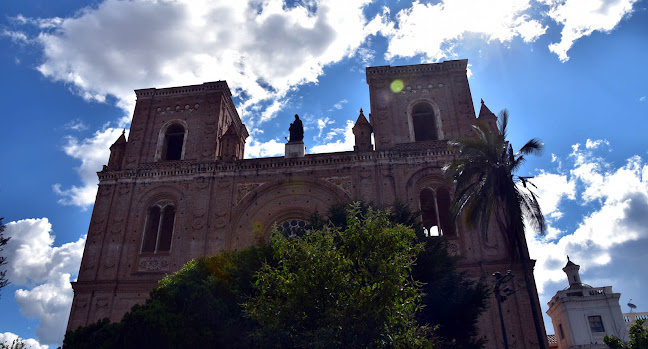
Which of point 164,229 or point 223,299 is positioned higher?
point 164,229

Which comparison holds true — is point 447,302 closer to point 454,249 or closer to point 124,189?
point 454,249

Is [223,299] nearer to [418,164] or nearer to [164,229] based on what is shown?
[164,229]

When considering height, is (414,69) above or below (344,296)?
above

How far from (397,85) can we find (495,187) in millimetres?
12840

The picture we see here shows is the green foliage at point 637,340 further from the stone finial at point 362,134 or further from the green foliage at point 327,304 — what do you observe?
the stone finial at point 362,134

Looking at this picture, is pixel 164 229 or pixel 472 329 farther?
pixel 164 229

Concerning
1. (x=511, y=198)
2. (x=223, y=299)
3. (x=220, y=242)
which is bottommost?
(x=223, y=299)

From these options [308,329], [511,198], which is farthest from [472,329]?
[308,329]

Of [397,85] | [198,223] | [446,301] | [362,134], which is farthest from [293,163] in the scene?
[446,301]

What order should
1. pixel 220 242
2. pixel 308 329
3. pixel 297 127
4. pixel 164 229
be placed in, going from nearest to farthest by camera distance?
pixel 308 329
pixel 220 242
pixel 164 229
pixel 297 127

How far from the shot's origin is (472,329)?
56.8ft

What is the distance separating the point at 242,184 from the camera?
88.2ft

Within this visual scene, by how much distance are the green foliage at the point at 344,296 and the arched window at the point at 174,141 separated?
1871 centimetres

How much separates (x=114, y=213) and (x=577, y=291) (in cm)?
2657
